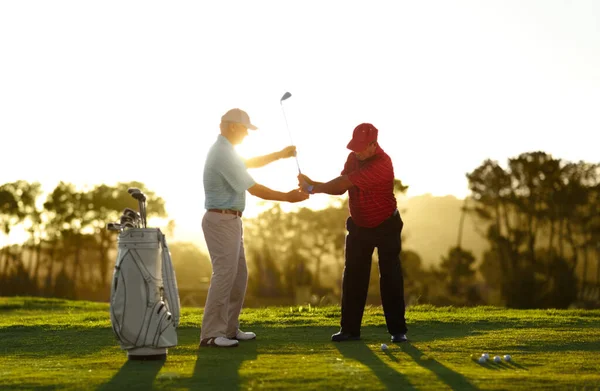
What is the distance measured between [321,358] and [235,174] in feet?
8.04

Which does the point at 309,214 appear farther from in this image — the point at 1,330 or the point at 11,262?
the point at 1,330

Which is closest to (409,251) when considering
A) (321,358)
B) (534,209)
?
(534,209)

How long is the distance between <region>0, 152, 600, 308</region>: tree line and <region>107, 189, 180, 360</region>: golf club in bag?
29.8 meters

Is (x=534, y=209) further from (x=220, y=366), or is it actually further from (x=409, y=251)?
(x=220, y=366)

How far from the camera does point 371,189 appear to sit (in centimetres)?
1021

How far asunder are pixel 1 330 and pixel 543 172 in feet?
148

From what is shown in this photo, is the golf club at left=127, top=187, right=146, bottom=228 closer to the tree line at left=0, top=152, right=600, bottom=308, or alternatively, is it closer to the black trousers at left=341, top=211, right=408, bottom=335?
the black trousers at left=341, top=211, right=408, bottom=335

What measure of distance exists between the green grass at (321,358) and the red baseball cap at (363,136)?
234 cm

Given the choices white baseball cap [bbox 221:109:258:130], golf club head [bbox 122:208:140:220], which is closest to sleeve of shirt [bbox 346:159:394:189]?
white baseball cap [bbox 221:109:258:130]

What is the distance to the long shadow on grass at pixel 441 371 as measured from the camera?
259 inches

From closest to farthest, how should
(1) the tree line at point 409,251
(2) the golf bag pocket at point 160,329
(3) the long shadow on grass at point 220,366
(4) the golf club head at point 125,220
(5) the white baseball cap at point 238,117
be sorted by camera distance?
1. (3) the long shadow on grass at point 220,366
2. (2) the golf bag pocket at point 160,329
3. (4) the golf club head at point 125,220
4. (5) the white baseball cap at point 238,117
5. (1) the tree line at point 409,251

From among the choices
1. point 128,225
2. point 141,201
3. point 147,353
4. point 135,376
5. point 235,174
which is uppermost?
point 235,174

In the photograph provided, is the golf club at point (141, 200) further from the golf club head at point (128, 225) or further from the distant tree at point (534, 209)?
the distant tree at point (534, 209)

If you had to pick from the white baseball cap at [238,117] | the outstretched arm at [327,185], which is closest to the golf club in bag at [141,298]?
the white baseball cap at [238,117]
